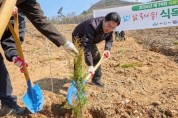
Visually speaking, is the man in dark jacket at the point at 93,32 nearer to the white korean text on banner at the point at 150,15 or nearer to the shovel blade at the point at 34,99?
the shovel blade at the point at 34,99

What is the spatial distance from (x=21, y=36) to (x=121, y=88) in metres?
1.81

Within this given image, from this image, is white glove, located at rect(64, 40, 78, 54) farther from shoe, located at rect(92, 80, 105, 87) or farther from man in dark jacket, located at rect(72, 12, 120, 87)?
shoe, located at rect(92, 80, 105, 87)

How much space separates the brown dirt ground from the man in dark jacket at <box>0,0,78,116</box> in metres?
0.23

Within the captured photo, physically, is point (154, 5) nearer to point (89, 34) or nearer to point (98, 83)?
point (98, 83)

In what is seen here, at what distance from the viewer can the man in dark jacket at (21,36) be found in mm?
3432

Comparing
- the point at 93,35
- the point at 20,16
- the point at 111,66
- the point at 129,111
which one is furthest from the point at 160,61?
the point at 20,16

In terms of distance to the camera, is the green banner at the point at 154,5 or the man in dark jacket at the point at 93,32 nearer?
the man in dark jacket at the point at 93,32

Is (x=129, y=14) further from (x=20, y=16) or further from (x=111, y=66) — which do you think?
(x=20, y=16)

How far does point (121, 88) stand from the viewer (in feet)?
15.8

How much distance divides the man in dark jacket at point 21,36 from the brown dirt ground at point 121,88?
0.23 metres

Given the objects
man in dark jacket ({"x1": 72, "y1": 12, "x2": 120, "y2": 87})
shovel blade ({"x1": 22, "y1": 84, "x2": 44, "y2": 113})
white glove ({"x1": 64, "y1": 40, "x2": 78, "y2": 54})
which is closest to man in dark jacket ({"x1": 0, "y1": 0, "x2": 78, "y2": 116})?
white glove ({"x1": 64, "y1": 40, "x2": 78, "y2": 54})

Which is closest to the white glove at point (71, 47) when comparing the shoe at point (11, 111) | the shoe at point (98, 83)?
the shoe at point (11, 111)

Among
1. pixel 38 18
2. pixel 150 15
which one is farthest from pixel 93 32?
pixel 150 15

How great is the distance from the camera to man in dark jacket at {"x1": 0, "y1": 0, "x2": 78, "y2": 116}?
343 cm
